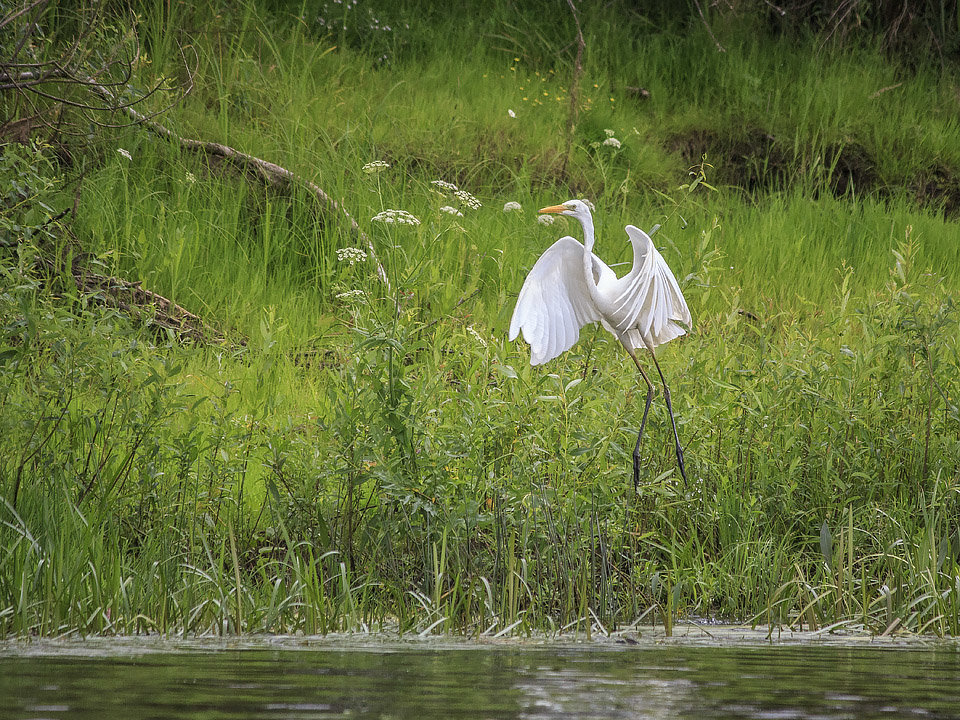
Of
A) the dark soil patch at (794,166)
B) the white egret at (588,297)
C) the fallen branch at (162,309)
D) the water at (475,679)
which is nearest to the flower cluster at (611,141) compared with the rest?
the dark soil patch at (794,166)

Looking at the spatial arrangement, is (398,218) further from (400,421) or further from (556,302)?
(400,421)

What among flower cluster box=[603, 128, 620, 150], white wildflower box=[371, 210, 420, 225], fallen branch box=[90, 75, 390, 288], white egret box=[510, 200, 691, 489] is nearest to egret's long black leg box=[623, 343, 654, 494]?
white egret box=[510, 200, 691, 489]

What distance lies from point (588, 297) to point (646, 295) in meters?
0.28

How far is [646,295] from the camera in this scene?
5492 millimetres

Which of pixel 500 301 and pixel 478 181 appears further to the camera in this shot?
pixel 478 181

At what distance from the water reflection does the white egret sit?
1.43 meters

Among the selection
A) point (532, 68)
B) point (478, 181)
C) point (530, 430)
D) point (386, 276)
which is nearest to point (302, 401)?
point (386, 276)

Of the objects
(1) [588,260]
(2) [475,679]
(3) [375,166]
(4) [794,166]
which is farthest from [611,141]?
(2) [475,679]

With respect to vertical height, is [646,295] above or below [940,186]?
below

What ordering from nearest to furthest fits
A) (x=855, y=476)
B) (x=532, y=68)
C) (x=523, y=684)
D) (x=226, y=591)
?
(x=523, y=684) < (x=226, y=591) < (x=855, y=476) < (x=532, y=68)

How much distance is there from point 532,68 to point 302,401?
639cm

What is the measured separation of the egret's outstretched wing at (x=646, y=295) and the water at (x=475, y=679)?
5.57 ft

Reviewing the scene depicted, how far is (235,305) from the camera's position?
7.67m

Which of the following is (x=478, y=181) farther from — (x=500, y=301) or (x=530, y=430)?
(x=530, y=430)
